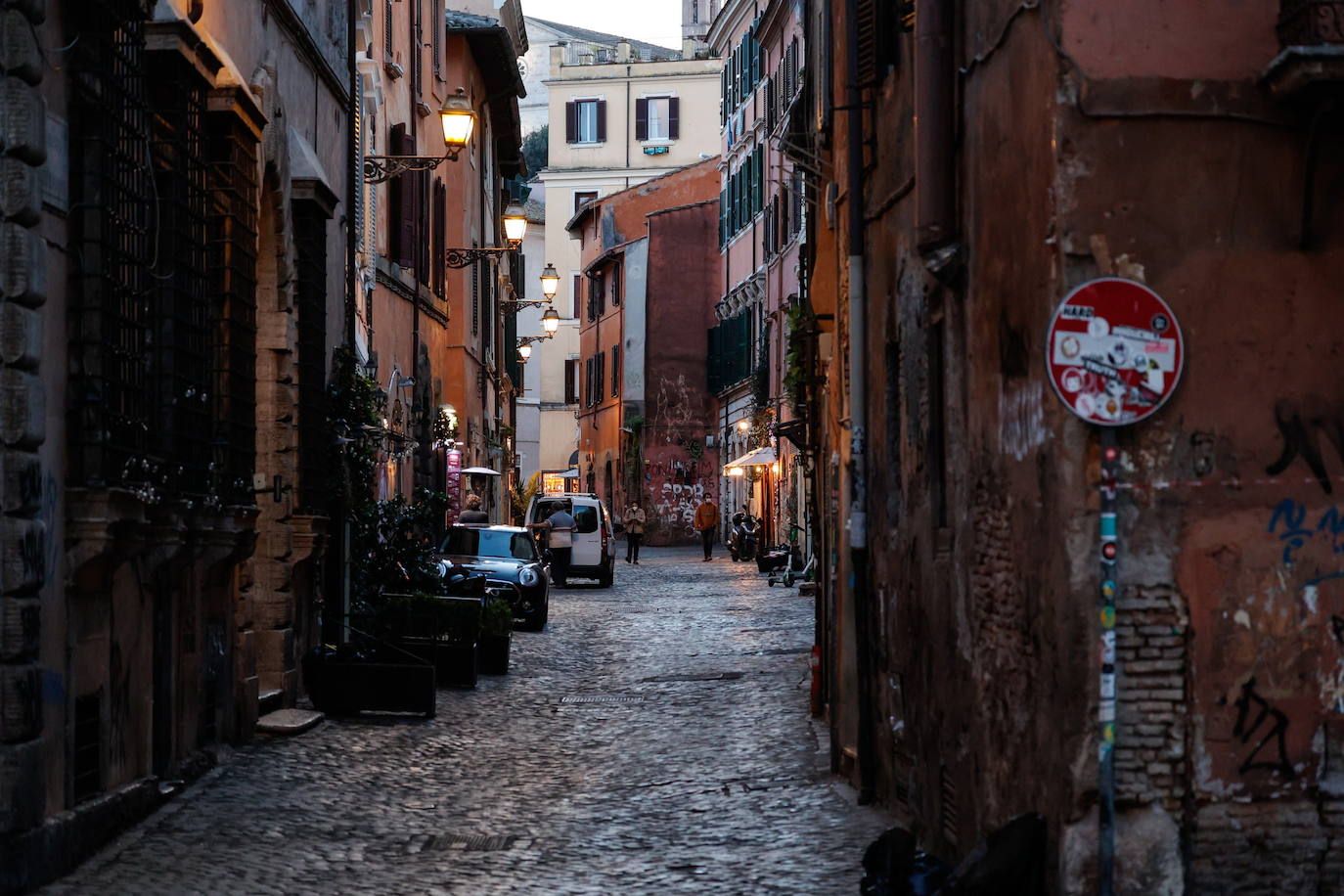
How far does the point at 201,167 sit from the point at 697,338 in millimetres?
50806

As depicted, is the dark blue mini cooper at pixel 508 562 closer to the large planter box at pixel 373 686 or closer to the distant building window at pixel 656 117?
the large planter box at pixel 373 686

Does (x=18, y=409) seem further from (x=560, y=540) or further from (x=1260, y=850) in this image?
(x=560, y=540)

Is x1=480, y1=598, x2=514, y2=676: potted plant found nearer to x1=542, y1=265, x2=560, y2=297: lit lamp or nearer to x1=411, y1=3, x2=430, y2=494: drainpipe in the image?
x1=411, y1=3, x2=430, y2=494: drainpipe

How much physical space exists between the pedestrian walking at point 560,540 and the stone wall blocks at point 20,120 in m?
24.7

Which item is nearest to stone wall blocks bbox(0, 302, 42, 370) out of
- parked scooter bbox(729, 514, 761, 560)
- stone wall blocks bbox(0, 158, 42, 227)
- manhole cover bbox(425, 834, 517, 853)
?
stone wall blocks bbox(0, 158, 42, 227)

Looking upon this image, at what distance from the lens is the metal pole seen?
7.33 m

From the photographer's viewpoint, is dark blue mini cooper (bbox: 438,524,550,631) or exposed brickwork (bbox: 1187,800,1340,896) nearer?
exposed brickwork (bbox: 1187,800,1340,896)

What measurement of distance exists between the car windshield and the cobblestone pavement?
20.9 ft

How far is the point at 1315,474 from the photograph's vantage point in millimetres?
7547

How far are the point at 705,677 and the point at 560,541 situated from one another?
50.1 ft

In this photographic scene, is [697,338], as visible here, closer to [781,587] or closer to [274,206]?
[781,587]

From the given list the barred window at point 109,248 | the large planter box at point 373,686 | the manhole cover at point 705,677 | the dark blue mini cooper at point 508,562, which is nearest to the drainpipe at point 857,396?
the barred window at point 109,248

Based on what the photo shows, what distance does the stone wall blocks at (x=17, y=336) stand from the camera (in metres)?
8.72

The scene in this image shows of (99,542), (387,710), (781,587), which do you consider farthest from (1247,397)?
(781,587)
